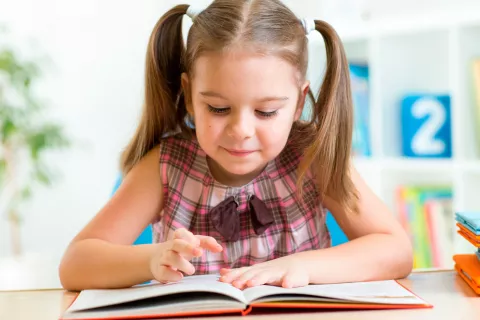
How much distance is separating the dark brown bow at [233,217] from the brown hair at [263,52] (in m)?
0.11

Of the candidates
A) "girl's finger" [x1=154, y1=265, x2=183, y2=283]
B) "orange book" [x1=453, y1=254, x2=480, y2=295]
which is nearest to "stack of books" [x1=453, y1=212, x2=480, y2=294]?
"orange book" [x1=453, y1=254, x2=480, y2=295]

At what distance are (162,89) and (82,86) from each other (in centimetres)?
224

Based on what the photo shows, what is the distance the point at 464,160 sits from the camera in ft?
8.99

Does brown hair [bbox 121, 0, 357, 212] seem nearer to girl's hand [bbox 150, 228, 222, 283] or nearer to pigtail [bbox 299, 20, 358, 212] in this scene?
pigtail [bbox 299, 20, 358, 212]

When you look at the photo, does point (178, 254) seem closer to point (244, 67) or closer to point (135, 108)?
point (244, 67)

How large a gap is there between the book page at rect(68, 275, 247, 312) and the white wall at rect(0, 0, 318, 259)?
2501mm

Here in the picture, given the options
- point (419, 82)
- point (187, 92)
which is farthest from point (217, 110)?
point (419, 82)

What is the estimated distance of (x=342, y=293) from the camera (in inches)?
38.7

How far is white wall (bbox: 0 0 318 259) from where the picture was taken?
346 cm

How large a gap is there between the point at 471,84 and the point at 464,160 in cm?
30

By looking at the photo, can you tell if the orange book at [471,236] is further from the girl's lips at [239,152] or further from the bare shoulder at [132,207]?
the bare shoulder at [132,207]

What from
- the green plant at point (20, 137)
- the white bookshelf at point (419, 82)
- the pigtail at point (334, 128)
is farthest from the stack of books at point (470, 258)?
the green plant at point (20, 137)

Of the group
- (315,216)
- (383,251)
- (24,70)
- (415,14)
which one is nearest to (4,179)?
(24,70)

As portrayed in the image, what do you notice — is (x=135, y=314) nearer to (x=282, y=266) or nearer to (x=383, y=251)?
(x=282, y=266)
